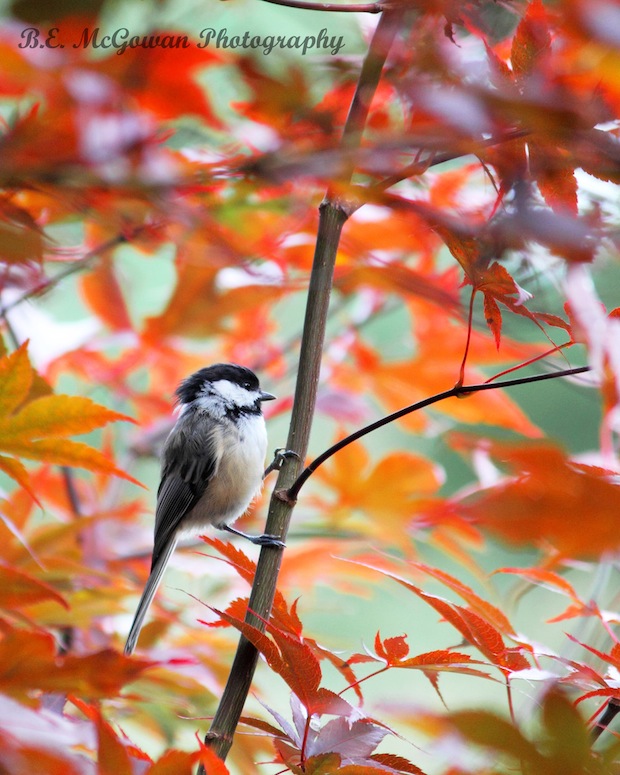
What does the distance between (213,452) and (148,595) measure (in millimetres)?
520

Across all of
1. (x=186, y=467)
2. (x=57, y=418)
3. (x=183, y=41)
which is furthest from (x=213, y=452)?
(x=183, y=41)

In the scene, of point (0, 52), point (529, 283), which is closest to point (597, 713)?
point (529, 283)

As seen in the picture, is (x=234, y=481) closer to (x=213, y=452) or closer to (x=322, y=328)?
(x=213, y=452)

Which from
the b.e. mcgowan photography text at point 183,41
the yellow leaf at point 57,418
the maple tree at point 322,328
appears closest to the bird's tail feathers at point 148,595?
the maple tree at point 322,328

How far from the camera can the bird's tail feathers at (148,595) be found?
3.22 ft

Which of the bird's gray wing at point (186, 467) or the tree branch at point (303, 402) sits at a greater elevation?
the bird's gray wing at point (186, 467)

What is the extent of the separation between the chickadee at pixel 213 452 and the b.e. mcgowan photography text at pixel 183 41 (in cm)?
76

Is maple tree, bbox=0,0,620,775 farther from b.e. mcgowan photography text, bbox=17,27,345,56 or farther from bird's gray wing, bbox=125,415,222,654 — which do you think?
bird's gray wing, bbox=125,415,222,654

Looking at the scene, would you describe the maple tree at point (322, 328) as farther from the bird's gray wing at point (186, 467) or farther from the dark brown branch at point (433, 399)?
the bird's gray wing at point (186, 467)

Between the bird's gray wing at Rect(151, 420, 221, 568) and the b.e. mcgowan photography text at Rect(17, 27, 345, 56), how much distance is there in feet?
3.09

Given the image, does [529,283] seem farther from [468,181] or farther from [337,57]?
[468,181]

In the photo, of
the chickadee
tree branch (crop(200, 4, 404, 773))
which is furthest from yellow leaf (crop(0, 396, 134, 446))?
the chickadee

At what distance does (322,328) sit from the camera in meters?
0.65

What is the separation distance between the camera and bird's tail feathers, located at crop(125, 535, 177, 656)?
38.7 inches
